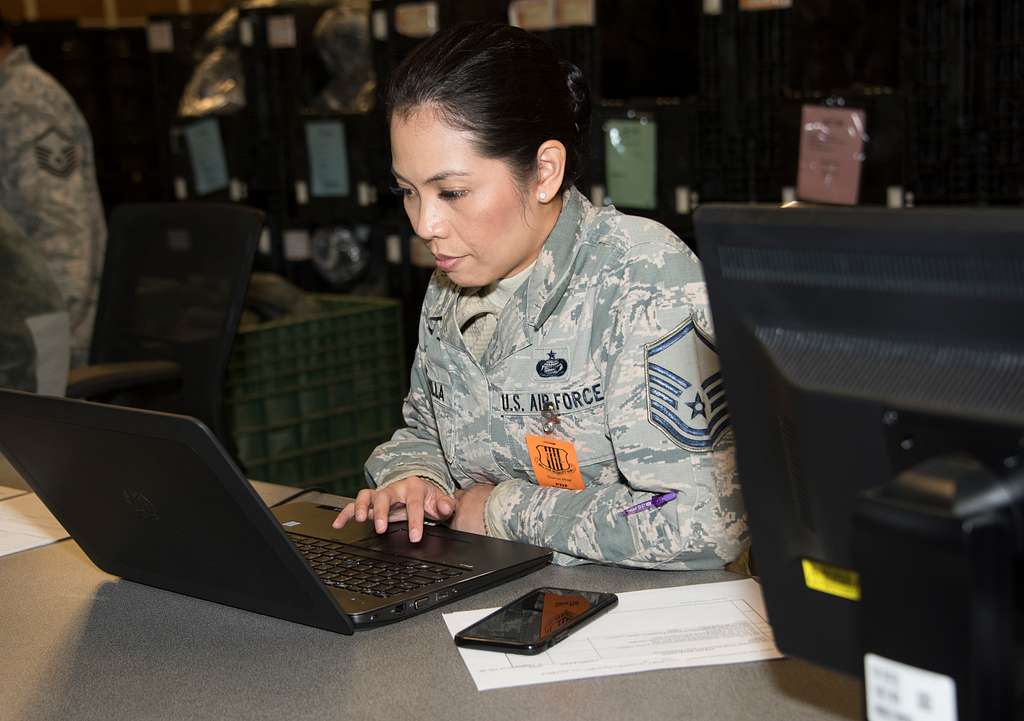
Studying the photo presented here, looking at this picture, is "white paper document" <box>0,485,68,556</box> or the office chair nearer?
"white paper document" <box>0,485,68,556</box>

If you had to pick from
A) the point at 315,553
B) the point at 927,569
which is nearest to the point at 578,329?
the point at 315,553

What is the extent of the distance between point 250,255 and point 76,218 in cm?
129

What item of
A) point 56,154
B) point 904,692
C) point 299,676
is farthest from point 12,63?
point 904,692

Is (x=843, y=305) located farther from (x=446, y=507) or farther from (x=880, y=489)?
(x=446, y=507)

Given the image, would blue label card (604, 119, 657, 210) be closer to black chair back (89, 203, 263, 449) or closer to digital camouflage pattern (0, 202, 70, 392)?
black chair back (89, 203, 263, 449)

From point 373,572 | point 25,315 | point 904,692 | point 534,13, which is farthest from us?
point 534,13

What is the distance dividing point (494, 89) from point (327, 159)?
292cm

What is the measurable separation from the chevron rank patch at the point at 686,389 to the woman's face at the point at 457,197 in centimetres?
24

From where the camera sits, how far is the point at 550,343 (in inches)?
61.1

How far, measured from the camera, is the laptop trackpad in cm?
141

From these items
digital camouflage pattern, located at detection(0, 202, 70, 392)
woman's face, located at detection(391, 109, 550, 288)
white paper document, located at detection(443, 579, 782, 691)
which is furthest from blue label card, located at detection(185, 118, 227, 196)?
white paper document, located at detection(443, 579, 782, 691)

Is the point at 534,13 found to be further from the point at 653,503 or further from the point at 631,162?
the point at 653,503

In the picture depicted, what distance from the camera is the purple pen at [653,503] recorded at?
4.59ft

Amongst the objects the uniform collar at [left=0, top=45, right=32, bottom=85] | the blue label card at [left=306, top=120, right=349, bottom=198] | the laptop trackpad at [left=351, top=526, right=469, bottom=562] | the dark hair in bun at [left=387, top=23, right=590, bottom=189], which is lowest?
the laptop trackpad at [left=351, top=526, right=469, bottom=562]
